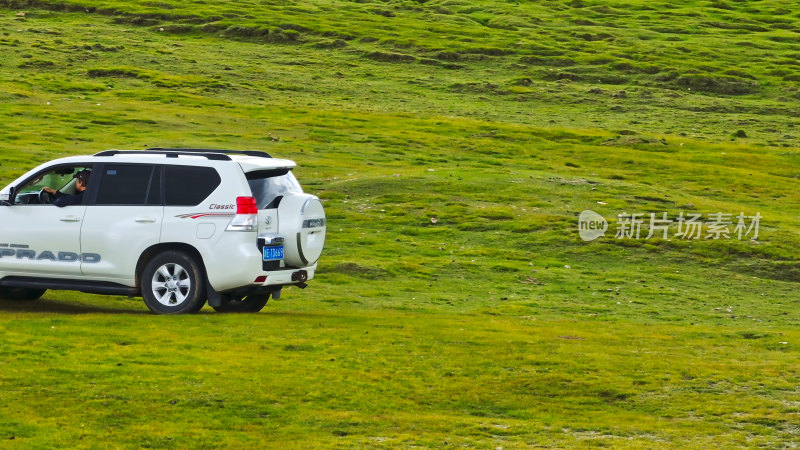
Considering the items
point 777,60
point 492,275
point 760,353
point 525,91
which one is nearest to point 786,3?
point 777,60

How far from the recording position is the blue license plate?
736 inches

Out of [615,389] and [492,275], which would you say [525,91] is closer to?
[492,275]

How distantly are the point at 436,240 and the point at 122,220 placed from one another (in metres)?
19.8

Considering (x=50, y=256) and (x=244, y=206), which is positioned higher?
(x=244, y=206)

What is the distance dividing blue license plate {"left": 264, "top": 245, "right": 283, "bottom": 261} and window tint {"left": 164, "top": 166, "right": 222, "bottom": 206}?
1.29 m

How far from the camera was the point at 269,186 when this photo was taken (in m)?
19.3

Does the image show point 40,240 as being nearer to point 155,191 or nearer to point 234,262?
point 155,191

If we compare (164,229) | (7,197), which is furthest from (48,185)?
(164,229)

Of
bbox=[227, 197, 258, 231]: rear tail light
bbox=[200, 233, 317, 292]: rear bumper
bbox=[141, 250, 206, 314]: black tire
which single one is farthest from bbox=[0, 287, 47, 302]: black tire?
bbox=[227, 197, 258, 231]: rear tail light

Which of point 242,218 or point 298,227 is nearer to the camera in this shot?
point 242,218

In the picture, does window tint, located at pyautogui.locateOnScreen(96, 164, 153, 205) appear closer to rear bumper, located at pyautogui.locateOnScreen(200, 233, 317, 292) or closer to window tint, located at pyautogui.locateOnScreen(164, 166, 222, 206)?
window tint, located at pyautogui.locateOnScreen(164, 166, 222, 206)

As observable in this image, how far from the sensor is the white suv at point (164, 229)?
18609 mm
